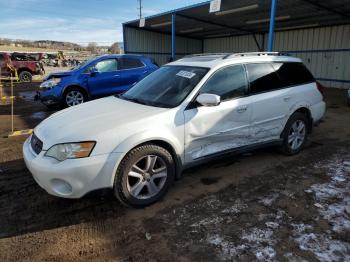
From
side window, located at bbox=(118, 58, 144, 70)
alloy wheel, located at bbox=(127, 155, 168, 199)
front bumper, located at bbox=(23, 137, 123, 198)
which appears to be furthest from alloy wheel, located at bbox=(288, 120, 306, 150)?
side window, located at bbox=(118, 58, 144, 70)

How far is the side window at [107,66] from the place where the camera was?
30.7 feet

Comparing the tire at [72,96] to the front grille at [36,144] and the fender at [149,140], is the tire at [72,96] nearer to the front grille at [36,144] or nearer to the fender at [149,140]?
the front grille at [36,144]

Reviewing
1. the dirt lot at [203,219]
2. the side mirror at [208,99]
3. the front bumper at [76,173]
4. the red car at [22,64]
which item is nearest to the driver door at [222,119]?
the side mirror at [208,99]

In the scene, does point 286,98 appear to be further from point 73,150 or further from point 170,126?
point 73,150

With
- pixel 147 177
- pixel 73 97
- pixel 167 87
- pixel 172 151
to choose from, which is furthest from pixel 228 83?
pixel 73 97

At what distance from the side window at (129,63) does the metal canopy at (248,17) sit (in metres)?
4.68

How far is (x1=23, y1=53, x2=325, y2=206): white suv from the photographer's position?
3047 millimetres

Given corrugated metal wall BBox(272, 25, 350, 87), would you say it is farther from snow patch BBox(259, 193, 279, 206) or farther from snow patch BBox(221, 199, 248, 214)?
snow patch BBox(221, 199, 248, 214)

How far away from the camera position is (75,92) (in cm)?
915

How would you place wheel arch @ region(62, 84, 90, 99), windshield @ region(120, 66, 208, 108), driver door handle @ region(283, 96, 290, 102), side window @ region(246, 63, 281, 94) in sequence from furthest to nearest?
wheel arch @ region(62, 84, 90, 99)
driver door handle @ region(283, 96, 290, 102)
side window @ region(246, 63, 281, 94)
windshield @ region(120, 66, 208, 108)

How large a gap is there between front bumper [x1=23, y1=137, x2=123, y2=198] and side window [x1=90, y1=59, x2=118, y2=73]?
6.63 meters

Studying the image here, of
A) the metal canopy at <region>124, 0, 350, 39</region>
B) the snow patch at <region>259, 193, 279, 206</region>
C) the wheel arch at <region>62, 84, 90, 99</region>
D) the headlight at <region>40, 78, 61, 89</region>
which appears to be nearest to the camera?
the snow patch at <region>259, 193, 279, 206</region>

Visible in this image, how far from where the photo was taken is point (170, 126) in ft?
11.4

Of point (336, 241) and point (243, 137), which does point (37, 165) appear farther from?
point (336, 241)
